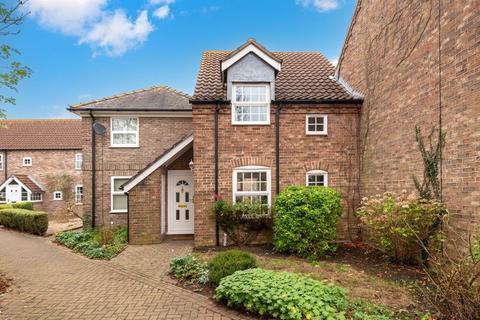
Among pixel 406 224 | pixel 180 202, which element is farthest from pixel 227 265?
pixel 180 202

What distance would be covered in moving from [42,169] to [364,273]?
27.2 metres

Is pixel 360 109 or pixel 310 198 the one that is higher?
pixel 360 109

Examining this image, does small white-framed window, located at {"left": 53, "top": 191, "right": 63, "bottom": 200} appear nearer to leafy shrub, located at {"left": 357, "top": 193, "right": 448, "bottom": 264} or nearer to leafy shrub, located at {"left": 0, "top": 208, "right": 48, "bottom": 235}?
leafy shrub, located at {"left": 0, "top": 208, "right": 48, "bottom": 235}

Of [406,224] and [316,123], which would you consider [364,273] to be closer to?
[406,224]

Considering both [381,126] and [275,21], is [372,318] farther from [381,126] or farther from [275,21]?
[275,21]

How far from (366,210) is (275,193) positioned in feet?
9.80

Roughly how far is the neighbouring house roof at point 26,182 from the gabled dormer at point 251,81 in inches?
880

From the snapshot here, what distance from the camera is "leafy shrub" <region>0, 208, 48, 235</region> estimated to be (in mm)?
13664

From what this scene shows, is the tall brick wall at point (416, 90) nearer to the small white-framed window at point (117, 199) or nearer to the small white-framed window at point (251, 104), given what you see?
the small white-framed window at point (251, 104)

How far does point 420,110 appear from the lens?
7094mm

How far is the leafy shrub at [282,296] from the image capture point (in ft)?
14.1

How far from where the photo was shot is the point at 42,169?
24.5 meters

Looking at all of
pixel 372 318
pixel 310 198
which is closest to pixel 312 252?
pixel 310 198

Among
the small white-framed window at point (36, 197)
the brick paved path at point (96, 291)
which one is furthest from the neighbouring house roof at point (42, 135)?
the brick paved path at point (96, 291)
